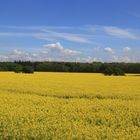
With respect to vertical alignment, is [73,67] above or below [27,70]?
above

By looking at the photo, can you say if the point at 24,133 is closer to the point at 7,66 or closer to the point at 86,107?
the point at 86,107

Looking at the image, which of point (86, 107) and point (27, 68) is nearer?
point (86, 107)

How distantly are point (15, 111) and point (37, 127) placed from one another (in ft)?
13.0

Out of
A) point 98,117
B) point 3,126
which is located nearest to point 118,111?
point 98,117

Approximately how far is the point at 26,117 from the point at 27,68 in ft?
268

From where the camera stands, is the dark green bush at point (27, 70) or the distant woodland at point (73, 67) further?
the distant woodland at point (73, 67)

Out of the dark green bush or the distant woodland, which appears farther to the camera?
the distant woodland

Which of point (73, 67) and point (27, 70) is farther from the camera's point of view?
point (73, 67)

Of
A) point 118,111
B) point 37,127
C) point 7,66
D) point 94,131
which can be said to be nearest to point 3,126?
point 37,127

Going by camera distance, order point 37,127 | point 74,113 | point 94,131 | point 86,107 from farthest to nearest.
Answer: point 86,107, point 74,113, point 37,127, point 94,131

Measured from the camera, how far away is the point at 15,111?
1669 centimetres

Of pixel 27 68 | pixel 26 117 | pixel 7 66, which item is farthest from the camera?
pixel 7 66

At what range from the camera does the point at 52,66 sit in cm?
11938

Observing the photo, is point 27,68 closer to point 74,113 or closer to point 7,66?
point 7,66
